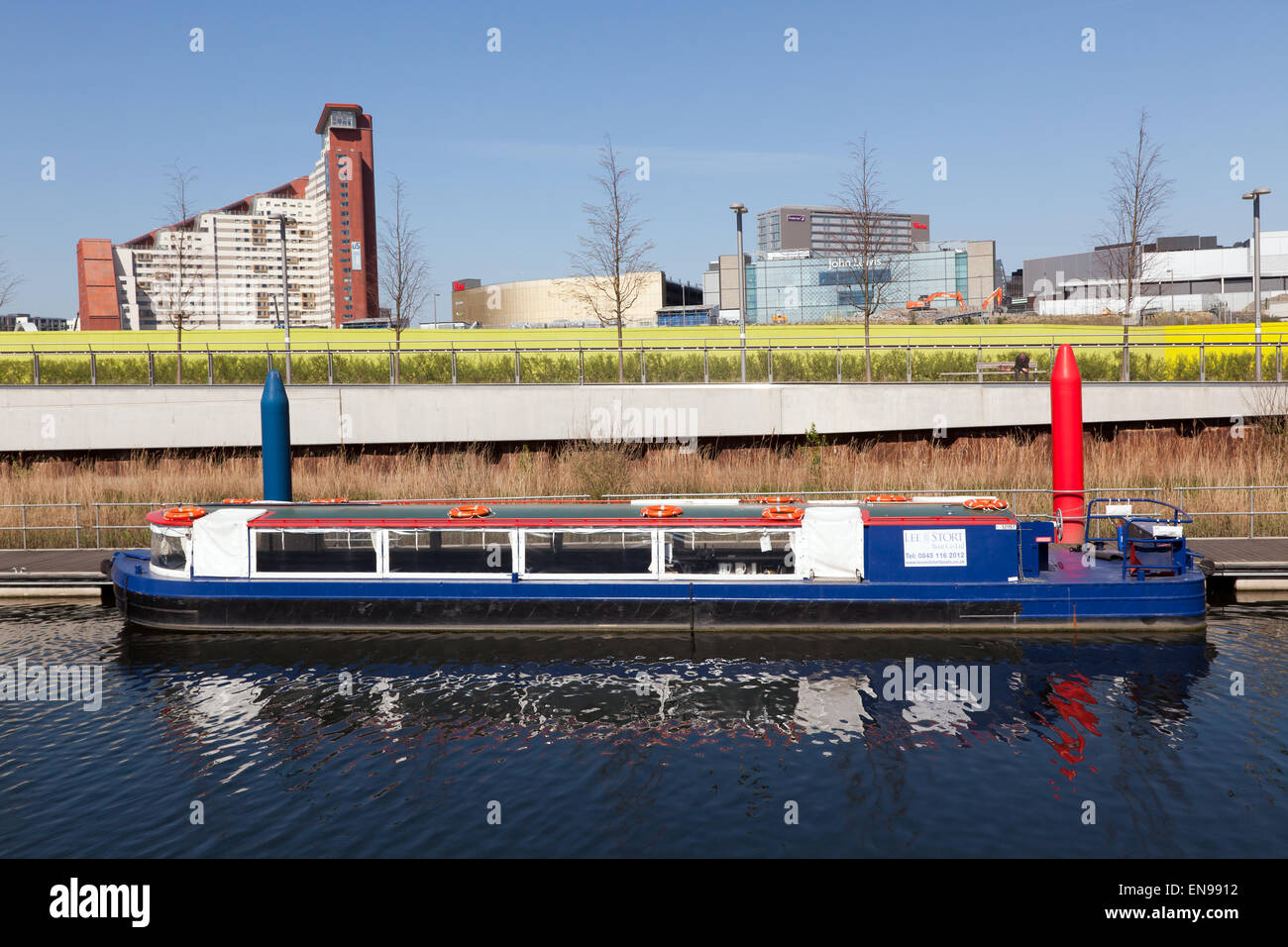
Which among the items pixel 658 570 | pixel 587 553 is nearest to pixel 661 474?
pixel 587 553

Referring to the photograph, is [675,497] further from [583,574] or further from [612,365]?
[612,365]

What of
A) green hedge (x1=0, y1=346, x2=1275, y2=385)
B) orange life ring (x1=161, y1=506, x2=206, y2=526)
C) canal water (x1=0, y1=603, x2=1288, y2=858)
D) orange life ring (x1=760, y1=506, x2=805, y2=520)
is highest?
green hedge (x1=0, y1=346, x2=1275, y2=385)

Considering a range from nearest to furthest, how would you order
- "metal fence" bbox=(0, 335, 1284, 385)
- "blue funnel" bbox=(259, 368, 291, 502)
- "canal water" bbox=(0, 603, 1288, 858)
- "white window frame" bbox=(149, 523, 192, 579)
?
1. "canal water" bbox=(0, 603, 1288, 858)
2. "white window frame" bbox=(149, 523, 192, 579)
3. "blue funnel" bbox=(259, 368, 291, 502)
4. "metal fence" bbox=(0, 335, 1284, 385)

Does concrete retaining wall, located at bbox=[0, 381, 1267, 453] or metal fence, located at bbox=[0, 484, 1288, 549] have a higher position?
concrete retaining wall, located at bbox=[0, 381, 1267, 453]

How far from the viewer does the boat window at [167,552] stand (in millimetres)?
21141

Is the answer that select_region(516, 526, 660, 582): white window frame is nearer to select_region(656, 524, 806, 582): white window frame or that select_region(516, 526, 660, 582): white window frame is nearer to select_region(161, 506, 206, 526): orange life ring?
select_region(656, 524, 806, 582): white window frame

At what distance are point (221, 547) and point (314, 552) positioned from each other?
1.88 metres

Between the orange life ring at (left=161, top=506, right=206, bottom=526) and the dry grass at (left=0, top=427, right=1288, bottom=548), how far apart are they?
696 cm

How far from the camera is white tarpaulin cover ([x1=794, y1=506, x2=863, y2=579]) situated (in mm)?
19500

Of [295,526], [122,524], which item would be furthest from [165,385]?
[295,526]

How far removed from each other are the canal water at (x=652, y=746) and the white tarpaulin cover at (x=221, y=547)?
1.80 meters

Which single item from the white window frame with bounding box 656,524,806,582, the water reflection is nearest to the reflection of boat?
the water reflection

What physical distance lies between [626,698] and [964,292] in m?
110
